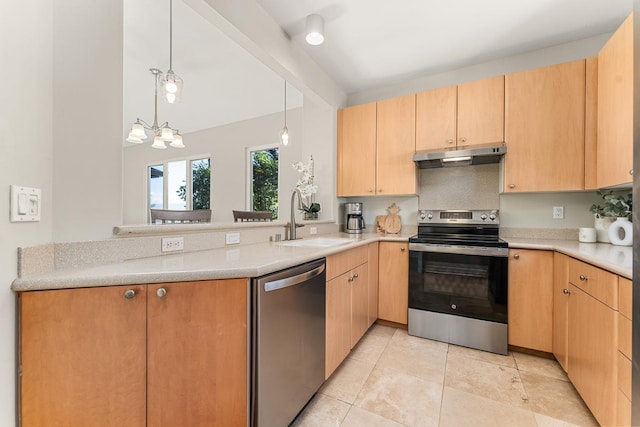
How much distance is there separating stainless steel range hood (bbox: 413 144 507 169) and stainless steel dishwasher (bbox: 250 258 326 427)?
1572 millimetres

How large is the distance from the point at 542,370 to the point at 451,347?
579 millimetres

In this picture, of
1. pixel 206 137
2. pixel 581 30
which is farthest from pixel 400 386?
pixel 206 137

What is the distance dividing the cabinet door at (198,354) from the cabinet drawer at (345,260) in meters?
0.71

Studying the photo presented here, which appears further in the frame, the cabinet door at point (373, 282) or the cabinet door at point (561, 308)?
the cabinet door at point (373, 282)

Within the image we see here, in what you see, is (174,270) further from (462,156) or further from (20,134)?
(462,156)

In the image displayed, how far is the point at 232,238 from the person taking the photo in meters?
1.75

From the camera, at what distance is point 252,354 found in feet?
3.49

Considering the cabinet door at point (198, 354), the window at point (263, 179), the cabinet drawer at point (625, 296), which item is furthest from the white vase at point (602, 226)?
the window at point (263, 179)

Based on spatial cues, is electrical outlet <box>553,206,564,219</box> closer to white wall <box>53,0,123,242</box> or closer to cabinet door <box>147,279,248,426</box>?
cabinet door <box>147,279,248,426</box>

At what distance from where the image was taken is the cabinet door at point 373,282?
7.66ft

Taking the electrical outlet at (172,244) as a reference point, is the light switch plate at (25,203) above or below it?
above

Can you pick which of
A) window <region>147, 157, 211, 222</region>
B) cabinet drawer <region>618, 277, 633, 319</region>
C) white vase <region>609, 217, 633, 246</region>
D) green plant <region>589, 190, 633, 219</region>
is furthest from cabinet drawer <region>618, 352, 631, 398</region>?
window <region>147, 157, 211, 222</region>

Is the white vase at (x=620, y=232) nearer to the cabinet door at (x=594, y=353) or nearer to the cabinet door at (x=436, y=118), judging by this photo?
the cabinet door at (x=594, y=353)

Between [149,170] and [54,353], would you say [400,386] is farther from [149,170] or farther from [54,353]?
[149,170]
